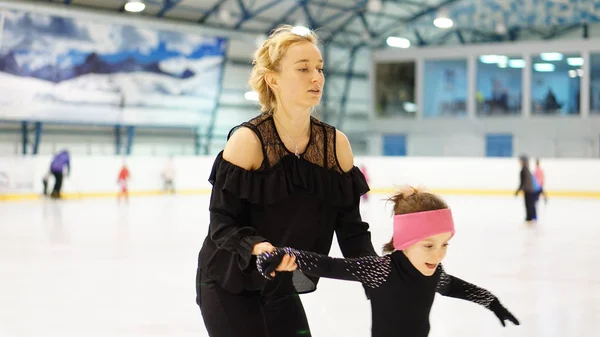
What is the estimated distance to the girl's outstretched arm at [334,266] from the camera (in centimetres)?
221

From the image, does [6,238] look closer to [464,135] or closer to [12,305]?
[12,305]

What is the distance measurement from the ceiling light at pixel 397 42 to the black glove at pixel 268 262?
29.9m

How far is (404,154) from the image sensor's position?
29.6 metres

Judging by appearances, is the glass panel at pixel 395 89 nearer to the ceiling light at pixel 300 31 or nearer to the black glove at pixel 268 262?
the ceiling light at pixel 300 31

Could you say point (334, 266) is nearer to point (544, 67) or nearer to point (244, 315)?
point (244, 315)

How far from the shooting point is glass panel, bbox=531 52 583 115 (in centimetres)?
2848

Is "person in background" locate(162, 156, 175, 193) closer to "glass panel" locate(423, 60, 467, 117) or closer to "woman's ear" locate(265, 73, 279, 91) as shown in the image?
"glass panel" locate(423, 60, 467, 117)

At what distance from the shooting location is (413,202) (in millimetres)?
2541

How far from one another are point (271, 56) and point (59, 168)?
17.9 m

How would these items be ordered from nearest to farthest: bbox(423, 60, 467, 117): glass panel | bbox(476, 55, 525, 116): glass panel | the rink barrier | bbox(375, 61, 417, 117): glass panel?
the rink barrier
bbox(476, 55, 525, 116): glass panel
bbox(423, 60, 467, 117): glass panel
bbox(375, 61, 417, 117): glass panel

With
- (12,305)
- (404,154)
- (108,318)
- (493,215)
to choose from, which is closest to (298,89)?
(108,318)

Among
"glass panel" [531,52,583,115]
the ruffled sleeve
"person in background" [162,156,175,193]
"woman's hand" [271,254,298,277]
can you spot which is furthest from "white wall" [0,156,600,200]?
"woman's hand" [271,254,298,277]

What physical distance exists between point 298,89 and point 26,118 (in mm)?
20546

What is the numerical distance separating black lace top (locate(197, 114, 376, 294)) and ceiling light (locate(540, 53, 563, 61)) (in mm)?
28133
